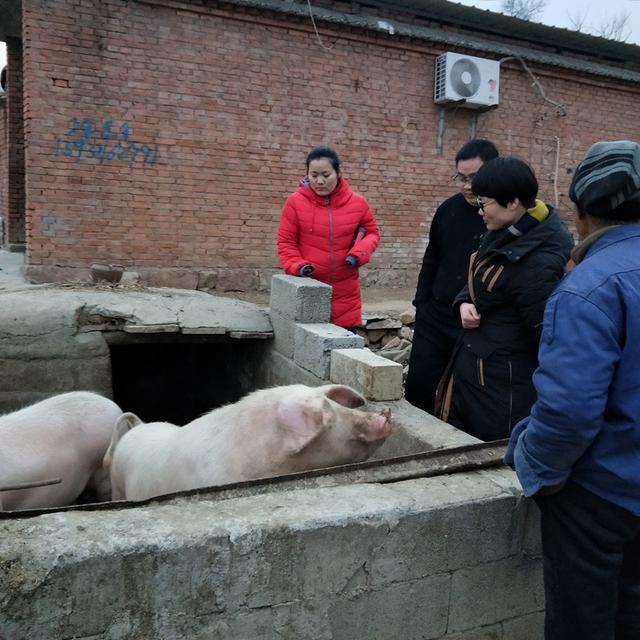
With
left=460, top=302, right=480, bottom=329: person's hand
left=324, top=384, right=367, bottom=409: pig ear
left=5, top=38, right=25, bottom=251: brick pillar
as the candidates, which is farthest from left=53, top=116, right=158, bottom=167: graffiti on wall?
left=460, top=302, right=480, bottom=329: person's hand

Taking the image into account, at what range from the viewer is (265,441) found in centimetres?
285

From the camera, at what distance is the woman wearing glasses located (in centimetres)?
289

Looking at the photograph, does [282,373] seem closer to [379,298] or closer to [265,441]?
[265,441]

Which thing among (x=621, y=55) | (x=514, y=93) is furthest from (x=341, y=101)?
(x=621, y=55)

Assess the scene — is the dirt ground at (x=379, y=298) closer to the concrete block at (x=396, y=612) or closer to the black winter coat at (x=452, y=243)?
the black winter coat at (x=452, y=243)

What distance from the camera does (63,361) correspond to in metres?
5.38

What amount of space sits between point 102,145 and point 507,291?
25.1ft

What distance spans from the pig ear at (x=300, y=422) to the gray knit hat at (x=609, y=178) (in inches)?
54.3

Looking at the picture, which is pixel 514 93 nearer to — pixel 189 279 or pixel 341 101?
pixel 341 101

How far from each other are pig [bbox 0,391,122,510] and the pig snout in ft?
4.84

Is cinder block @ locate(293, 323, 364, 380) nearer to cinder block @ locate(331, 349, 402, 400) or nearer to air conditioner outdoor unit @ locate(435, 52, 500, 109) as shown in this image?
cinder block @ locate(331, 349, 402, 400)

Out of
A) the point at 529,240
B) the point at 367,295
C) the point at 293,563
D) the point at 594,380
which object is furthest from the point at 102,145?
the point at 594,380

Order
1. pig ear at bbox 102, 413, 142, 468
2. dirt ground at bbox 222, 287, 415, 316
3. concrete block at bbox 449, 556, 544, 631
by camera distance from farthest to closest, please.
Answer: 1. dirt ground at bbox 222, 287, 415, 316
2. pig ear at bbox 102, 413, 142, 468
3. concrete block at bbox 449, 556, 544, 631

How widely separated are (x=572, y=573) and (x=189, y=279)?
8.51m
